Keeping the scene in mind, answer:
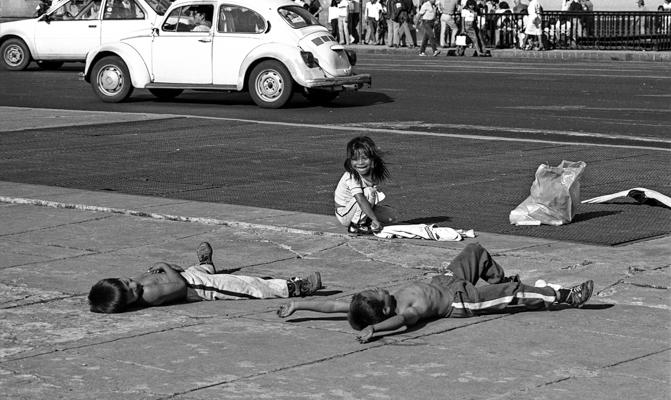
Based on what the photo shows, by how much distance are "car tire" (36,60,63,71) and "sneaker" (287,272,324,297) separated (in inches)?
867

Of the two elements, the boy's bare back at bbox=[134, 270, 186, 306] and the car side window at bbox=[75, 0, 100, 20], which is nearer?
the boy's bare back at bbox=[134, 270, 186, 306]

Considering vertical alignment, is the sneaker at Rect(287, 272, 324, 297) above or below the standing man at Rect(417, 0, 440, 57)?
below

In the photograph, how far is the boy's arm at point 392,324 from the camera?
6.75 m

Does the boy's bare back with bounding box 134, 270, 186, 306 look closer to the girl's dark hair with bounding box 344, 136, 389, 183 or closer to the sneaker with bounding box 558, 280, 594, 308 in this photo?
the girl's dark hair with bounding box 344, 136, 389, 183

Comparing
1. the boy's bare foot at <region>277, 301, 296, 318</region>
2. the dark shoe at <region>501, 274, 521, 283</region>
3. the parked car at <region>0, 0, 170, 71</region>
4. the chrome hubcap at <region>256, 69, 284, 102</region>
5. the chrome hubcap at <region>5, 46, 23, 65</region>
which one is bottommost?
the boy's bare foot at <region>277, 301, 296, 318</region>

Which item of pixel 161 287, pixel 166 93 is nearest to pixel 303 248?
pixel 161 287

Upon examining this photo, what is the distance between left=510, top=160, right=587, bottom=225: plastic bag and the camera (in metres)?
10.1

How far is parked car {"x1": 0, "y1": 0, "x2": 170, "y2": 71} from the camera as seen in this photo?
26500 mm

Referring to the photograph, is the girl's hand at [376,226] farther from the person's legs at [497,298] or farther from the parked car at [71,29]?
the parked car at [71,29]

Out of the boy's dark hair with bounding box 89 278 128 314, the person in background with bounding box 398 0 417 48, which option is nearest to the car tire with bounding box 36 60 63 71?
the person in background with bounding box 398 0 417 48

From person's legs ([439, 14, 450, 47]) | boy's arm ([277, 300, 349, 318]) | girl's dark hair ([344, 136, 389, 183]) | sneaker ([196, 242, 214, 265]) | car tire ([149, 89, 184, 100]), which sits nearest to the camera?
boy's arm ([277, 300, 349, 318])

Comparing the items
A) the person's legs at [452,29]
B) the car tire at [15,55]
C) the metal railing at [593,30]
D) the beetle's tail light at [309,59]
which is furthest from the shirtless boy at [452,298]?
the person's legs at [452,29]

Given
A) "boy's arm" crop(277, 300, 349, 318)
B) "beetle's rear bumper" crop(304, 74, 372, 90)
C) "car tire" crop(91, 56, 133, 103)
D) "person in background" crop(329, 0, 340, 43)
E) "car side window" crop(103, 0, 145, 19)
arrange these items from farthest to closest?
"person in background" crop(329, 0, 340, 43), "car side window" crop(103, 0, 145, 19), "car tire" crop(91, 56, 133, 103), "beetle's rear bumper" crop(304, 74, 372, 90), "boy's arm" crop(277, 300, 349, 318)

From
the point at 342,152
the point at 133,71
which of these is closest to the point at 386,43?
the point at 133,71
